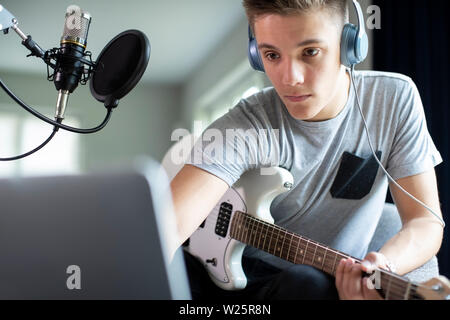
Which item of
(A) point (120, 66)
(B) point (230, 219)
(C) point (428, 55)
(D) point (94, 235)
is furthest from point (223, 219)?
(C) point (428, 55)

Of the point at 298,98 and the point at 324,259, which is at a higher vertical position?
the point at 298,98

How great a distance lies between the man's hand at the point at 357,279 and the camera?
646mm

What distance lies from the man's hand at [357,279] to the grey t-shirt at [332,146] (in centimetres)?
37

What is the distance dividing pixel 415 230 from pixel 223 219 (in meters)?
0.51

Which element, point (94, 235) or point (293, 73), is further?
point (293, 73)

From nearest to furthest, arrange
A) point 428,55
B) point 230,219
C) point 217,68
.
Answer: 1. point 230,219
2. point 428,55
3. point 217,68

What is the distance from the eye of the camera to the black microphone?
77 centimetres

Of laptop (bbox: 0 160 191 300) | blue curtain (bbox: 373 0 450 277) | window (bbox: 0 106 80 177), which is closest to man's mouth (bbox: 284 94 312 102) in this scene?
laptop (bbox: 0 160 191 300)

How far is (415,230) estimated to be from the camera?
3.15 feet

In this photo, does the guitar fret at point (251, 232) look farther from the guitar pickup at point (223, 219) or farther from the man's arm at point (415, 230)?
the man's arm at point (415, 230)

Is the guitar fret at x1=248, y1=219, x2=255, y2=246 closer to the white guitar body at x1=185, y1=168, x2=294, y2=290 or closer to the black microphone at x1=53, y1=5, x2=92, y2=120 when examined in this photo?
the white guitar body at x1=185, y1=168, x2=294, y2=290

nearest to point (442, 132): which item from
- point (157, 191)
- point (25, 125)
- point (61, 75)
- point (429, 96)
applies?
point (429, 96)

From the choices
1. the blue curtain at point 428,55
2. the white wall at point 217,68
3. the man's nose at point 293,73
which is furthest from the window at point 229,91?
the man's nose at point 293,73

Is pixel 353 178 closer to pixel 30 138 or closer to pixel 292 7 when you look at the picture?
pixel 292 7
